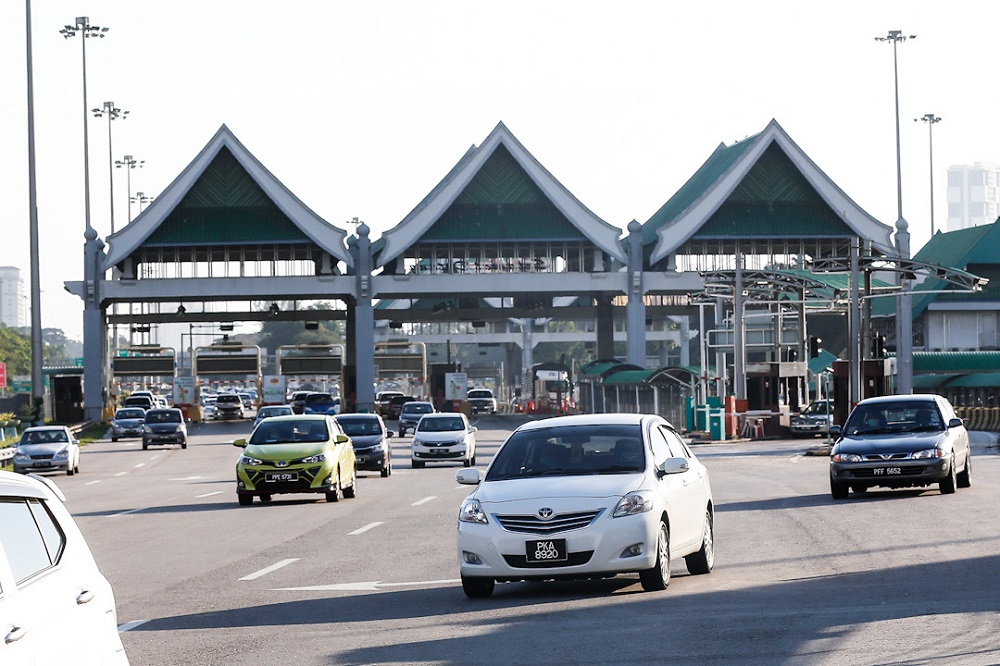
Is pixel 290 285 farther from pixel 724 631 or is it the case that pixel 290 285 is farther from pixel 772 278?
pixel 724 631

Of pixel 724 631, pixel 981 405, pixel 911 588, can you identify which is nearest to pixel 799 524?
pixel 911 588

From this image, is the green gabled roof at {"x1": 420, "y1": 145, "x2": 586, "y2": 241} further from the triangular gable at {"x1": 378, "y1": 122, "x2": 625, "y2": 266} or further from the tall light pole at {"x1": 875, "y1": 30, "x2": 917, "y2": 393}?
the tall light pole at {"x1": 875, "y1": 30, "x2": 917, "y2": 393}

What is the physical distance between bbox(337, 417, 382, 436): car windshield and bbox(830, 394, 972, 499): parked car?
1420cm

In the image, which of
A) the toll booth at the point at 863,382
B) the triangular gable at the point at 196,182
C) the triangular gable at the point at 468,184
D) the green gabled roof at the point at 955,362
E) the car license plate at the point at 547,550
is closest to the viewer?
the car license plate at the point at 547,550

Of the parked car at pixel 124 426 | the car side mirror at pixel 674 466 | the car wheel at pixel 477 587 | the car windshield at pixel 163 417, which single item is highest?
the car side mirror at pixel 674 466

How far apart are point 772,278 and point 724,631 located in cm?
4696

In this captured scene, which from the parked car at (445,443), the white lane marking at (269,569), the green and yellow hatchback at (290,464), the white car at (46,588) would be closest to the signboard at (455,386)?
the parked car at (445,443)

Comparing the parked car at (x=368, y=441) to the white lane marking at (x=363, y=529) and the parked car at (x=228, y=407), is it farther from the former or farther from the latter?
the parked car at (x=228, y=407)

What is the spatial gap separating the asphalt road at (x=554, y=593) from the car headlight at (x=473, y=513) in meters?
0.63

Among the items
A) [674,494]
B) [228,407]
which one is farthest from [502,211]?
[674,494]

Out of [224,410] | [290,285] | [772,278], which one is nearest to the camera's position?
[772,278]

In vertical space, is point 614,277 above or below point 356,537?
above

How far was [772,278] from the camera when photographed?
56531mm

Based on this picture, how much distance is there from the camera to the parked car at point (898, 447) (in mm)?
23406
